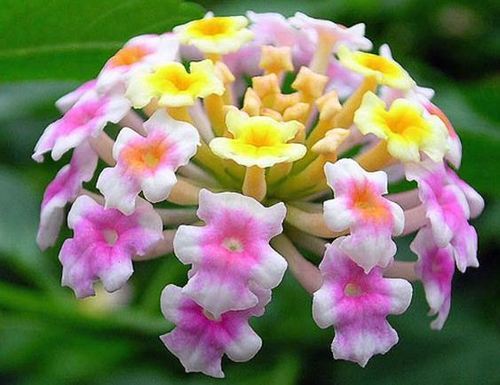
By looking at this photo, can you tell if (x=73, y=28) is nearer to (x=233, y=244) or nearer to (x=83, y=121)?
(x=83, y=121)

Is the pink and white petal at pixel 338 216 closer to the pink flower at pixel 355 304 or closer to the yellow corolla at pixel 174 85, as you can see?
the pink flower at pixel 355 304

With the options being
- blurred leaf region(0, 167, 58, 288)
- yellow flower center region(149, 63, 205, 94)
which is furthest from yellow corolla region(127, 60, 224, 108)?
blurred leaf region(0, 167, 58, 288)

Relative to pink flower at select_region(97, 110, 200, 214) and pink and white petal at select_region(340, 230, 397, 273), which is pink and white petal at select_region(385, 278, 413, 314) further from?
pink flower at select_region(97, 110, 200, 214)

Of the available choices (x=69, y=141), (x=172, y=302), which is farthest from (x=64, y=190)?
(x=172, y=302)

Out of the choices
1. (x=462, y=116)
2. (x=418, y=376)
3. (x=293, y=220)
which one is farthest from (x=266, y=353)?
(x=293, y=220)

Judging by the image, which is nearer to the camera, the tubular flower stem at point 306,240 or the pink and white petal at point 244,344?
the pink and white petal at point 244,344

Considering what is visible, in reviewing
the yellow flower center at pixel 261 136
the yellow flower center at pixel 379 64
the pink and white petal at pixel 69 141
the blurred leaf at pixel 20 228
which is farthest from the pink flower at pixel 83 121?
the blurred leaf at pixel 20 228

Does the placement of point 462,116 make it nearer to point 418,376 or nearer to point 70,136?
point 418,376
